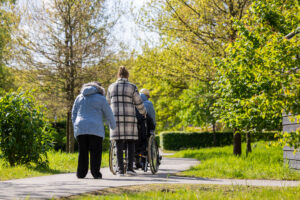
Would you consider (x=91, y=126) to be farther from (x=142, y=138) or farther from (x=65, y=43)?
(x=65, y=43)

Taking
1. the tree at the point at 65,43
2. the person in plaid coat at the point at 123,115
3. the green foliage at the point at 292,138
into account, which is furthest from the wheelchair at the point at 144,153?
the tree at the point at 65,43

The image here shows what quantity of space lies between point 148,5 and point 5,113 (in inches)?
254

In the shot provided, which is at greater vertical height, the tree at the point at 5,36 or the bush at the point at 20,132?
the tree at the point at 5,36

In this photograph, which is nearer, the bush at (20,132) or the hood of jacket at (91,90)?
the hood of jacket at (91,90)

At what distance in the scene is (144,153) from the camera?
805 cm

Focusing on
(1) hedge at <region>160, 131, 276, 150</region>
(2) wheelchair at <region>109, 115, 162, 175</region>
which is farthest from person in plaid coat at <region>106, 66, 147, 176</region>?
(1) hedge at <region>160, 131, 276, 150</region>

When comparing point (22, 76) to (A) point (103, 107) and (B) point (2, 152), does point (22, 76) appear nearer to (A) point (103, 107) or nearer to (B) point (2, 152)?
(B) point (2, 152)

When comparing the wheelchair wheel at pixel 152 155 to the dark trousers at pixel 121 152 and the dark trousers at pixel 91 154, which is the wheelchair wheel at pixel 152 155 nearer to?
the dark trousers at pixel 121 152

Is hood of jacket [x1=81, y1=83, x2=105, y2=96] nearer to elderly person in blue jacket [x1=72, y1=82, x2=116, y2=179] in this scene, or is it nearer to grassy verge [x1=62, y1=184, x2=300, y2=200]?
elderly person in blue jacket [x1=72, y1=82, x2=116, y2=179]

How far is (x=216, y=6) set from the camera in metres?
11.3

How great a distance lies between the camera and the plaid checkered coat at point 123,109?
718 cm

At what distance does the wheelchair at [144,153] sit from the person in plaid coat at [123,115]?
286 millimetres

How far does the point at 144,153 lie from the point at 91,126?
1.97 metres

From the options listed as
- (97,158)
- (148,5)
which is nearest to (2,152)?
(97,158)
